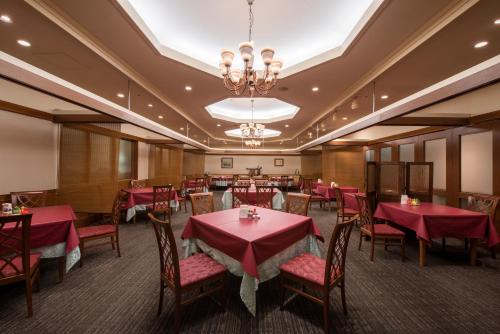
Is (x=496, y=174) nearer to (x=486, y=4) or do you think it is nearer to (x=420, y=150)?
(x=420, y=150)

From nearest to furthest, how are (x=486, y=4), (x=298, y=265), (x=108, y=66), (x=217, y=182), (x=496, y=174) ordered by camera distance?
1. (x=486, y=4)
2. (x=298, y=265)
3. (x=108, y=66)
4. (x=496, y=174)
5. (x=217, y=182)

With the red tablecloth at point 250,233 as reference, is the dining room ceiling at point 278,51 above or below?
above

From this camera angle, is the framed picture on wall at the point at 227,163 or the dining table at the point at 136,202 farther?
the framed picture on wall at the point at 227,163

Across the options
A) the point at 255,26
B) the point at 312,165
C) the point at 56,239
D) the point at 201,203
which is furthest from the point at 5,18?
the point at 312,165

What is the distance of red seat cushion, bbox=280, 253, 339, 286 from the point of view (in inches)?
73.6

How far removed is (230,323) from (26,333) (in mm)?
1780

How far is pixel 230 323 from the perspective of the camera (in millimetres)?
1893

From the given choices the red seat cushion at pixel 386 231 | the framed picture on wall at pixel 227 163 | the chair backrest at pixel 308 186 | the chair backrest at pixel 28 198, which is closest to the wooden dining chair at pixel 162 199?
the chair backrest at pixel 28 198

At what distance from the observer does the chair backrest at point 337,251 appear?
5.69ft

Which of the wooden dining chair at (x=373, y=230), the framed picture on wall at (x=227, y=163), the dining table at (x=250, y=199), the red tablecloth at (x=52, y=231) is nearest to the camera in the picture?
the red tablecloth at (x=52, y=231)

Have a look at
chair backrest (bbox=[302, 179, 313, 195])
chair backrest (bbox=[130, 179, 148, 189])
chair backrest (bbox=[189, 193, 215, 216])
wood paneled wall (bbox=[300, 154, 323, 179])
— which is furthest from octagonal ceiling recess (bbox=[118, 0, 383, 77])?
wood paneled wall (bbox=[300, 154, 323, 179])

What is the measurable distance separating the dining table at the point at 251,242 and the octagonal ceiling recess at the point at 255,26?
245cm

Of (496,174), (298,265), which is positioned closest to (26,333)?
(298,265)

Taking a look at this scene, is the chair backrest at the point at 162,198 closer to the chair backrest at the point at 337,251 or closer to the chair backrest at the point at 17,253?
the chair backrest at the point at 17,253
